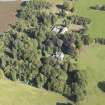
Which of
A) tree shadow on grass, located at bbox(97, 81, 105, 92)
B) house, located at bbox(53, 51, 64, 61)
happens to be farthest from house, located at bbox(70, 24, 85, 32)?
tree shadow on grass, located at bbox(97, 81, 105, 92)

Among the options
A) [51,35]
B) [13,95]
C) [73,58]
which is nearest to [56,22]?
[51,35]

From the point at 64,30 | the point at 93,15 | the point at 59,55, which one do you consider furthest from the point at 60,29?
the point at 93,15

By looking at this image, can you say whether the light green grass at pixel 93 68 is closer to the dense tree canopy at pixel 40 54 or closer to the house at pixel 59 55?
the dense tree canopy at pixel 40 54

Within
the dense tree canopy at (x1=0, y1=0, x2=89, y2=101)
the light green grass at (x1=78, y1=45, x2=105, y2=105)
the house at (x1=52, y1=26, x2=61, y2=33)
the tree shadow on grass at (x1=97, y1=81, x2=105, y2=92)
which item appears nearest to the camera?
the light green grass at (x1=78, y1=45, x2=105, y2=105)

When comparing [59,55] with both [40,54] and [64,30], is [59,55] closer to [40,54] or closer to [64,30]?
[40,54]

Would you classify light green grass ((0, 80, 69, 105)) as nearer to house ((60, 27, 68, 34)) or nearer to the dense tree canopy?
the dense tree canopy

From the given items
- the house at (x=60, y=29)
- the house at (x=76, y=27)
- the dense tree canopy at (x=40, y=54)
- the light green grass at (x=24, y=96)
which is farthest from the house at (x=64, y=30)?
the light green grass at (x=24, y=96)
